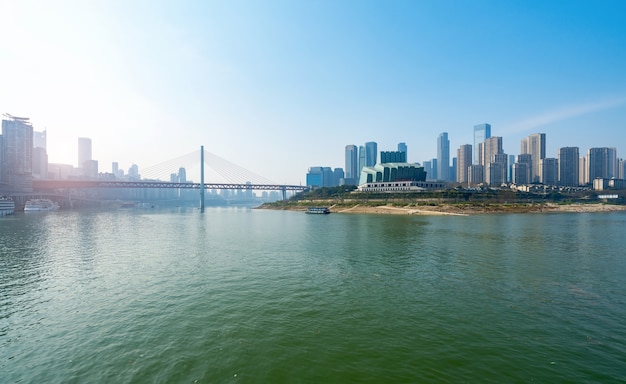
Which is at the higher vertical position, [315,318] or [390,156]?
[390,156]

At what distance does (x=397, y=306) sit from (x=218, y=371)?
447 inches

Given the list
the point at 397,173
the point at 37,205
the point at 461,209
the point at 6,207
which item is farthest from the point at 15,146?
the point at 461,209

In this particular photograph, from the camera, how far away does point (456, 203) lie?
111 metres

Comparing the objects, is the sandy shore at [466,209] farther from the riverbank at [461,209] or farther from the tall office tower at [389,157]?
the tall office tower at [389,157]

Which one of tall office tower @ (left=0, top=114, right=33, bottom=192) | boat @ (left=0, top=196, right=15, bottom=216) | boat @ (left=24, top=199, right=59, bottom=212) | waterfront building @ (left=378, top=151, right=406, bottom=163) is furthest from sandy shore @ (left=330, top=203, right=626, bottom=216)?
tall office tower @ (left=0, top=114, right=33, bottom=192)

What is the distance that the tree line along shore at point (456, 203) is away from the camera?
337 ft

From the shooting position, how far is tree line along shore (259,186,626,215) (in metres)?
103

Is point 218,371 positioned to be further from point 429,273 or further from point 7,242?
point 7,242

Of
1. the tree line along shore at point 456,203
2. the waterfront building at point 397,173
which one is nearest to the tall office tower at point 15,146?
the tree line along shore at point 456,203

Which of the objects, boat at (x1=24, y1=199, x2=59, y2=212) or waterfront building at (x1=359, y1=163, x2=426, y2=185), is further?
waterfront building at (x1=359, y1=163, x2=426, y2=185)

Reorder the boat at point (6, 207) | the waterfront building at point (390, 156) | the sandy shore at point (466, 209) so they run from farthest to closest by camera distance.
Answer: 1. the waterfront building at point (390, 156)
2. the boat at point (6, 207)
3. the sandy shore at point (466, 209)

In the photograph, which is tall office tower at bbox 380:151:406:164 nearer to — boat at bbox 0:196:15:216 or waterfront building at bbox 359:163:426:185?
waterfront building at bbox 359:163:426:185

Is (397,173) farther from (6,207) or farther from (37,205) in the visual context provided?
(6,207)

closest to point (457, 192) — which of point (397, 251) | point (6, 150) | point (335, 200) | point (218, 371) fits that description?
point (335, 200)
